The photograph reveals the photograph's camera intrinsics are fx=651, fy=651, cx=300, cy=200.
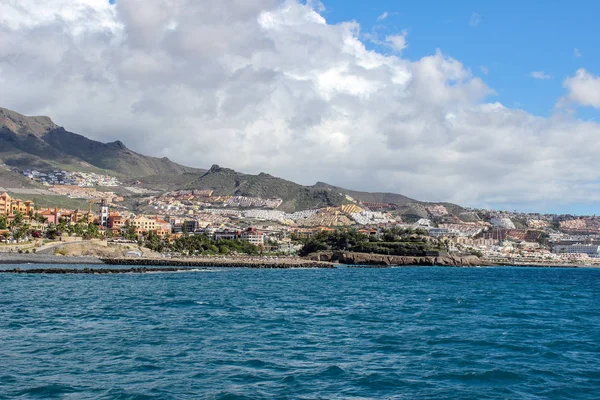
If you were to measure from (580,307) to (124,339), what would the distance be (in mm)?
29194

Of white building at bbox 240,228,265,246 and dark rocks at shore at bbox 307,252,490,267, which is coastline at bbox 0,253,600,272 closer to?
dark rocks at shore at bbox 307,252,490,267

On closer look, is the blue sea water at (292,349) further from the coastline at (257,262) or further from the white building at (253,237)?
the white building at (253,237)

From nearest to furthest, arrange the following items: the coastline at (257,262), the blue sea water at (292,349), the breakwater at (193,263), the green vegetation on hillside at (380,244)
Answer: the blue sea water at (292,349) < the coastline at (257,262) < the breakwater at (193,263) < the green vegetation on hillside at (380,244)

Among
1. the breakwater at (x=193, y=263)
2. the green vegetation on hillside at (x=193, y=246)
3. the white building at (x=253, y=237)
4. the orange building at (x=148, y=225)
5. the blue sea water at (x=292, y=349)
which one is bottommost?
the blue sea water at (x=292, y=349)

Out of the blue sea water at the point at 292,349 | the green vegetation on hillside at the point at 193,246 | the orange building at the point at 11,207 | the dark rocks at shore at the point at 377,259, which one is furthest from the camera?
the dark rocks at shore at the point at 377,259

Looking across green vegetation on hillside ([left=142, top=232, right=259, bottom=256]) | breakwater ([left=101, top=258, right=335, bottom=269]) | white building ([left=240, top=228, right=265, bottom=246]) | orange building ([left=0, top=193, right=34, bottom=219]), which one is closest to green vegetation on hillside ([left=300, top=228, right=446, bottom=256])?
green vegetation on hillside ([left=142, top=232, right=259, bottom=256])

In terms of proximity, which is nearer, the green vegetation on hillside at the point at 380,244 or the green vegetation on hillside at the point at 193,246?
the green vegetation on hillside at the point at 193,246

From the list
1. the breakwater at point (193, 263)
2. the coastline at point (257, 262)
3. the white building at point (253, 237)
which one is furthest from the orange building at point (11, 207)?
the white building at point (253, 237)

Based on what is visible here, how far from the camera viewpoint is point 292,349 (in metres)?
23.3

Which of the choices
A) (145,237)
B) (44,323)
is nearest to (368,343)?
(44,323)

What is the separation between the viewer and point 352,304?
39.9 metres

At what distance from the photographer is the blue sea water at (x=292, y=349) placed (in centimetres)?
1773

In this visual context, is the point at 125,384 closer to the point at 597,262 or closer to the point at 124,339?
the point at 124,339

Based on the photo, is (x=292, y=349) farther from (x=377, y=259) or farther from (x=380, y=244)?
(x=380, y=244)
